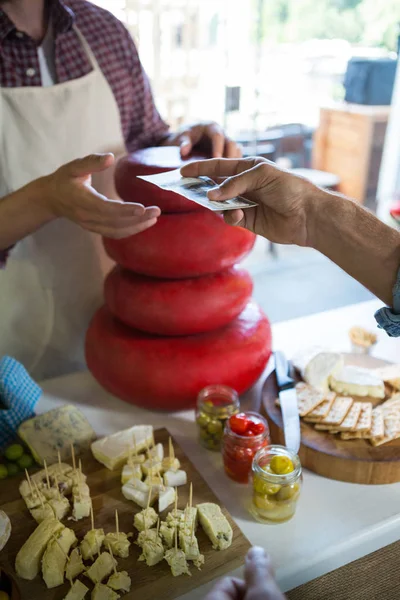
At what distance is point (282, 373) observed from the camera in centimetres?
130

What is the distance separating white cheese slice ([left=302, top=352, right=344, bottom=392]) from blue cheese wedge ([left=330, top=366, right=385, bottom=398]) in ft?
0.06

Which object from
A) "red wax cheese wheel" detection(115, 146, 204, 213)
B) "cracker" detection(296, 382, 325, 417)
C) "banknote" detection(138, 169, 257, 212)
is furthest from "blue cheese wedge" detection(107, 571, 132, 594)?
"red wax cheese wheel" detection(115, 146, 204, 213)

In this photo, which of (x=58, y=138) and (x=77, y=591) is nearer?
(x=77, y=591)

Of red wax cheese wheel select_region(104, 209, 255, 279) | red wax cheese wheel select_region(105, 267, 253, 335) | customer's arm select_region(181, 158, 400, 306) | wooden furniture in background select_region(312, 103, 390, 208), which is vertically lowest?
wooden furniture in background select_region(312, 103, 390, 208)

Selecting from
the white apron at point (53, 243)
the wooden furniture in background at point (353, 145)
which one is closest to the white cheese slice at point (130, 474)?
the white apron at point (53, 243)

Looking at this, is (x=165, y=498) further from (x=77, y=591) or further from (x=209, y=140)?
(x=209, y=140)

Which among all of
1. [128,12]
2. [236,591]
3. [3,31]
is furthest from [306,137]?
[236,591]

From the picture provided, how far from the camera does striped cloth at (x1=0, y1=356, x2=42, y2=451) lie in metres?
1.19

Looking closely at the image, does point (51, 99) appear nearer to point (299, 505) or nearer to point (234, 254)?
point (234, 254)

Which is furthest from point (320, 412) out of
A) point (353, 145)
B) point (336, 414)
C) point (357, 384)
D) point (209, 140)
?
point (353, 145)

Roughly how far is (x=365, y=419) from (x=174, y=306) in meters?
0.46

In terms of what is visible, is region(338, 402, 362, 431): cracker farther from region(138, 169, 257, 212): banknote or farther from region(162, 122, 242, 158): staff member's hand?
region(162, 122, 242, 158): staff member's hand

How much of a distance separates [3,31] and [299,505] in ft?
4.00

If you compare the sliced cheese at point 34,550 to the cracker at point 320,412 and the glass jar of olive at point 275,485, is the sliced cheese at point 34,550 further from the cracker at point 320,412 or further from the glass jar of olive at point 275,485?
the cracker at point 320,412
